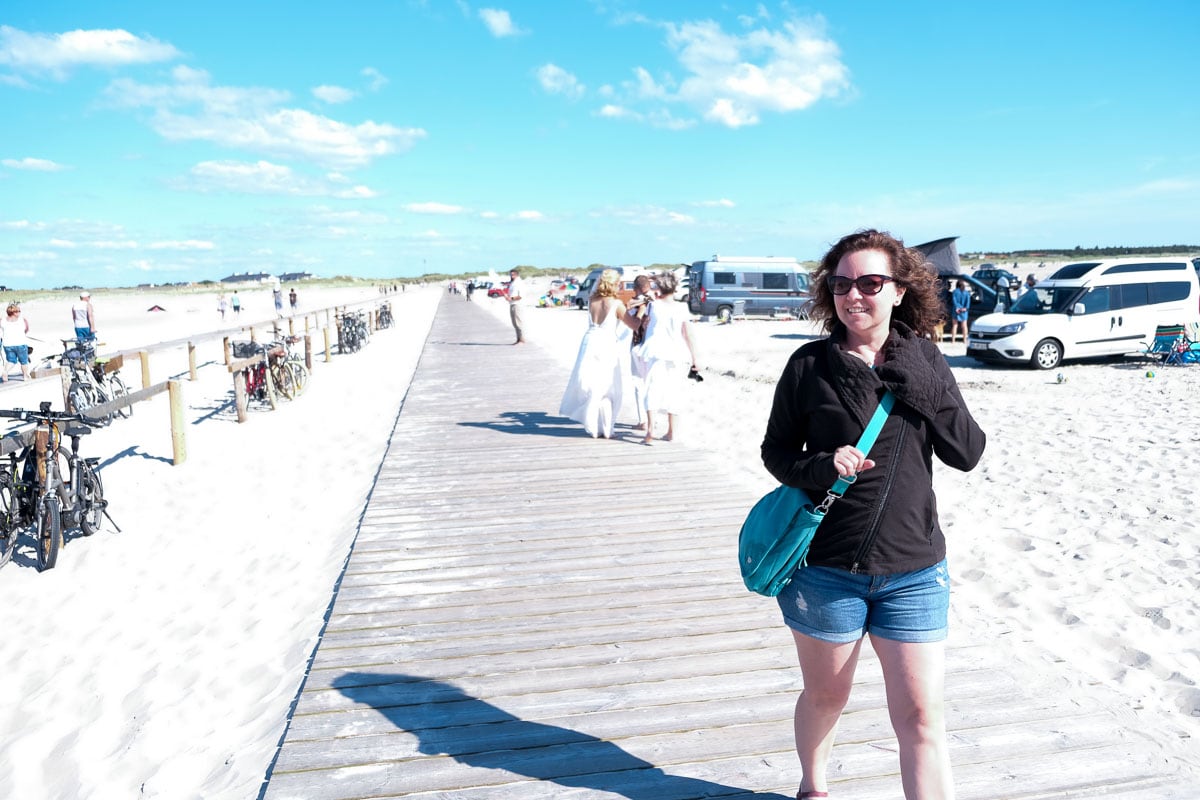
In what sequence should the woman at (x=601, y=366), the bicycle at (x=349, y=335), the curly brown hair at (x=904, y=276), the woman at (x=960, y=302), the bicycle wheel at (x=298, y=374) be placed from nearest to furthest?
the curly brown hair at (x=904, y=276)
the woman at (x=601, y=366)
the bicycle wheel at (x=298, y=374)
the woman at (x=960, y=302)
the bicycle at (x=349, y=335)

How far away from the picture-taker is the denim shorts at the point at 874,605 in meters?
2.02

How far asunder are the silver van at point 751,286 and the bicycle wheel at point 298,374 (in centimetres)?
1760

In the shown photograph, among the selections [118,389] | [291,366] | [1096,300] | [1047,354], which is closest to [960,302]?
[1096,300]

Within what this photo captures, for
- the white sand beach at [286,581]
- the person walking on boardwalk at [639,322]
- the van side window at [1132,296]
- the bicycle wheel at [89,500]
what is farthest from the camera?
the van side window at [1132,296]

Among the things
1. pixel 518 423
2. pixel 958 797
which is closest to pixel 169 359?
pixel 518 423

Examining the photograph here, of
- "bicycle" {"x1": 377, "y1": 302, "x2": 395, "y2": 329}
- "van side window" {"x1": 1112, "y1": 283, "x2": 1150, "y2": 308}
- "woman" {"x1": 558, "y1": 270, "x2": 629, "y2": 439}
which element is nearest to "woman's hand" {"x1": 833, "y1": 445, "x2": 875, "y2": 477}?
"woman" {"x1": 558, "y1": 270, "x2": 629, "y2": 439}

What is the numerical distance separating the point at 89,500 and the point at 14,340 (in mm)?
11965

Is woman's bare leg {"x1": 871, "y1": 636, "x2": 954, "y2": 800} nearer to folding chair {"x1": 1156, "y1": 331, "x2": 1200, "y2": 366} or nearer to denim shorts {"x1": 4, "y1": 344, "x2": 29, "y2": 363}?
folding chair {"x1": 1156, "y1": 331, "x2": 1200, "y2": 366}

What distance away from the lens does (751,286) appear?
28891mm

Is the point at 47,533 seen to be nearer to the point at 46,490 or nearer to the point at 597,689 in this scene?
the point at 46,490

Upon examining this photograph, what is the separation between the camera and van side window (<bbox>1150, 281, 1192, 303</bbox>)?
1510cm

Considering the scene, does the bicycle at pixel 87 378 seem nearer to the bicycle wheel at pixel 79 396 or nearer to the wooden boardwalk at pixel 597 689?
the bicycle wheel at pixel 79 396

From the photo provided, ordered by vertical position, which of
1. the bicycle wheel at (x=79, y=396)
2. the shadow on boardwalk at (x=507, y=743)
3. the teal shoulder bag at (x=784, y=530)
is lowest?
the shadow on boardwalk at (x=507, y=743)

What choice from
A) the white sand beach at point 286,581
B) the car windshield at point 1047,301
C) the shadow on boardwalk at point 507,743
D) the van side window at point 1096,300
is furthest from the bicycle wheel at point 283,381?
the van side window at point 1096,300
